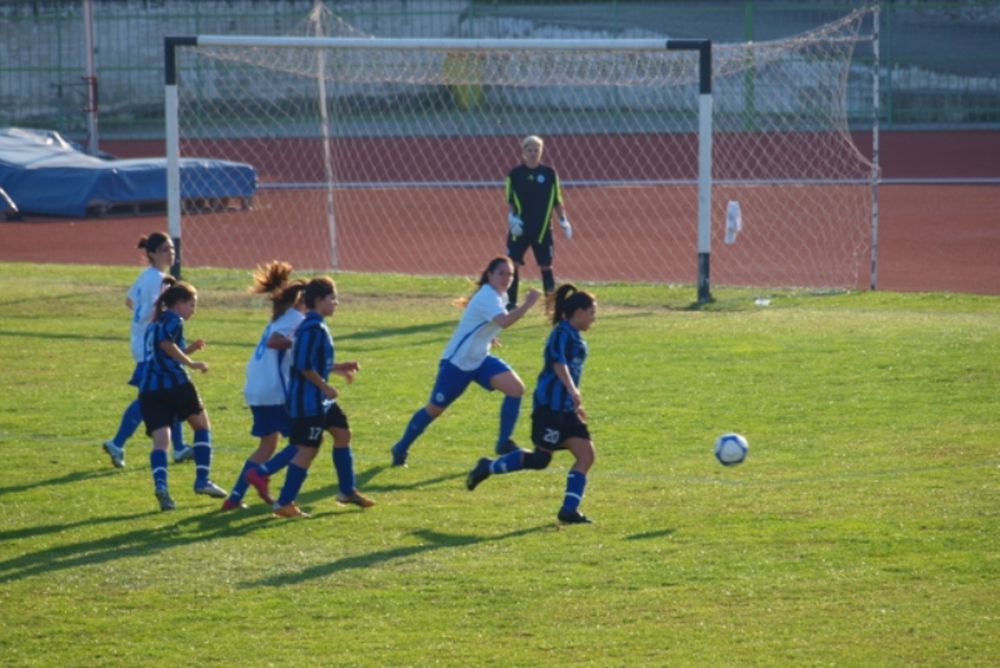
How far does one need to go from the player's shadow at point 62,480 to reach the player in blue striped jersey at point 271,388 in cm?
145

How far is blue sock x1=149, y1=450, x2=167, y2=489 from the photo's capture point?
388 inches

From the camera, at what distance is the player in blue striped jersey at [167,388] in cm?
986

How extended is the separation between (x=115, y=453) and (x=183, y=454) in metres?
0.52

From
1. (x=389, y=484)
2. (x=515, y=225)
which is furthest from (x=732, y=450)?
(x=515, y=225)

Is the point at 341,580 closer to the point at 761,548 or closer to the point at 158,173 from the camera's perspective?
the point at 761,548

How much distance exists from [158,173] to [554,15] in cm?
1564

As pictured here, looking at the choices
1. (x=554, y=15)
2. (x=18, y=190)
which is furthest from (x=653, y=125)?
(x=18, y=190)

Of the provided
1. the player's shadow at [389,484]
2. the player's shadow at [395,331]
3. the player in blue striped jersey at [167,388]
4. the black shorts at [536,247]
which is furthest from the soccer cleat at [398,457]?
the black shorts at [536,247]

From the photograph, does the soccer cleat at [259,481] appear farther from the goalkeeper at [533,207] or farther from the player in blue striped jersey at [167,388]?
the goalkeeper at [533,207]

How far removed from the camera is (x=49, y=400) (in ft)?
44.4

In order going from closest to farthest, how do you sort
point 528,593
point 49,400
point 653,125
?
point 528,593 → point 49,400 → point 653,125

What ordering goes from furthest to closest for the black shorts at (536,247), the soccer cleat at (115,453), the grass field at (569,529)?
the black shorts at (536,247)
the soccer cleat at (115,453)
the grass field at (569,529)

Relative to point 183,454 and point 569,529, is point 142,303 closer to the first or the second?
point 183,454

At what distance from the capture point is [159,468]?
991cm
